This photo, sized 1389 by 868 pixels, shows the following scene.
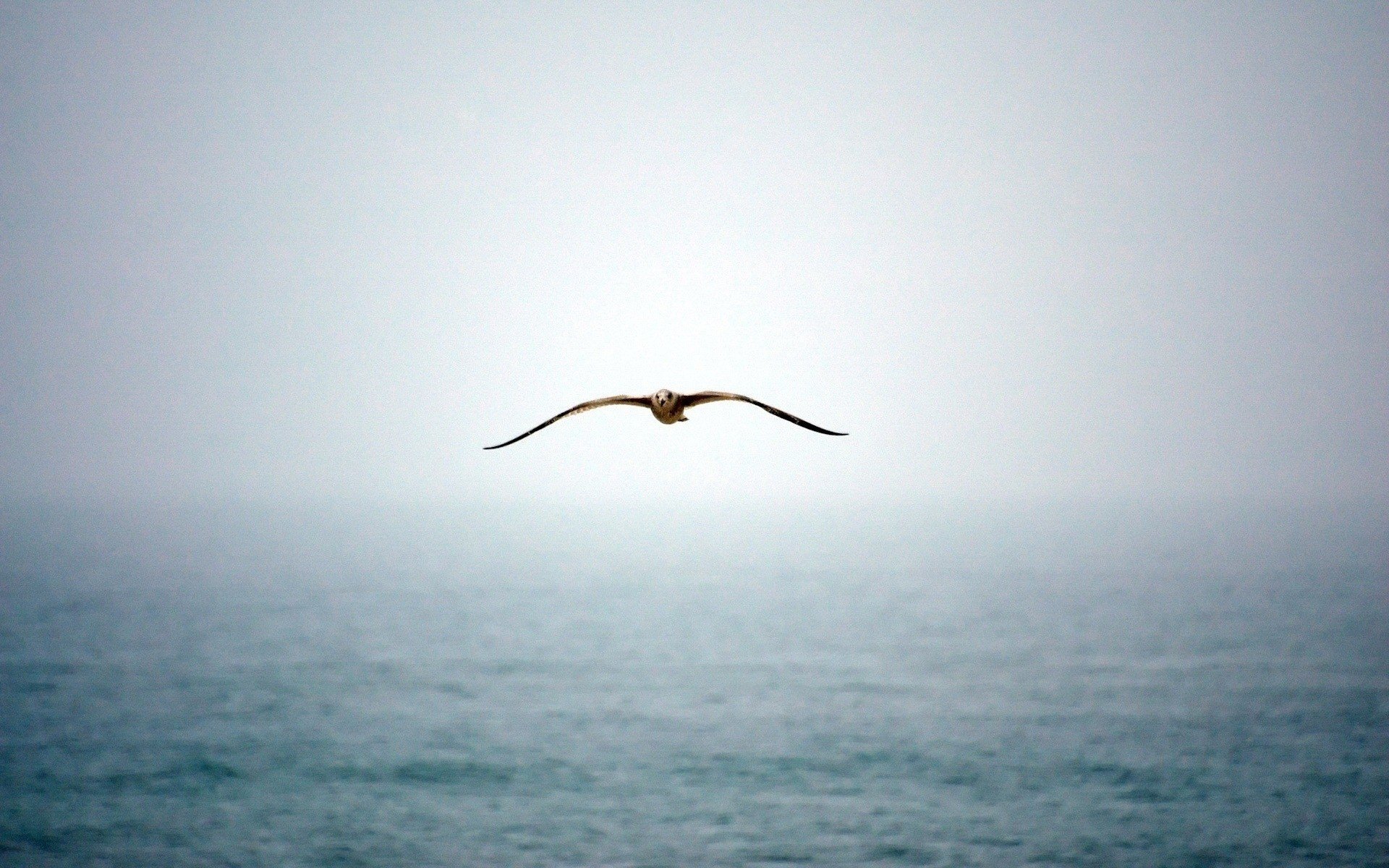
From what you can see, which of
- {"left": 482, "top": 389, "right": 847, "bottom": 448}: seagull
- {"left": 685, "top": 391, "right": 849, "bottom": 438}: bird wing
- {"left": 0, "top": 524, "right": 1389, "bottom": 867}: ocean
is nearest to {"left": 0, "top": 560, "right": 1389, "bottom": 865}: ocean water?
{"left": 0, "top": 524, "right": 1389, "bottom": 867}: ocean

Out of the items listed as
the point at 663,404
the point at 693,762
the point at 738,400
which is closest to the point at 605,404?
the point at 663,404

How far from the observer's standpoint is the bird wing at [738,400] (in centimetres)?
1784

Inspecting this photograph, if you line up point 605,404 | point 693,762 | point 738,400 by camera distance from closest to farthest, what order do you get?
point 738,400
point 605,404
point 693,762

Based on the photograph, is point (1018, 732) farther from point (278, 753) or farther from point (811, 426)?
point (811, 426)

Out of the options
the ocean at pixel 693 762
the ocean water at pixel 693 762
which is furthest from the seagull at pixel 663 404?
the ocean water at pixel 693 762

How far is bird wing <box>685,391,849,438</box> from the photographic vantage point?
1784 centimetres

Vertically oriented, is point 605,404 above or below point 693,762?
above

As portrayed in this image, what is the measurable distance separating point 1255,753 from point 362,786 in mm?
90879

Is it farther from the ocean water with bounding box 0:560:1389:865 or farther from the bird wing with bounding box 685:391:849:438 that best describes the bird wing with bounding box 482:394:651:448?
the ocean water with bounding box 0:560:1389:865

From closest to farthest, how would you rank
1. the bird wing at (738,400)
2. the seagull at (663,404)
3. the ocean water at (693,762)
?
the bird wing at (738,400), the seagull at (663,404), the ocean water at (693,762)

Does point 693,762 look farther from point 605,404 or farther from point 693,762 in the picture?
point 605,404

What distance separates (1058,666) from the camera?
19262 centimetres

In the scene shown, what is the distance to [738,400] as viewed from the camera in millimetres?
17859

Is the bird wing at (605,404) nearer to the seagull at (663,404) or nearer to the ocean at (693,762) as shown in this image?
the seagull at (663,404)
